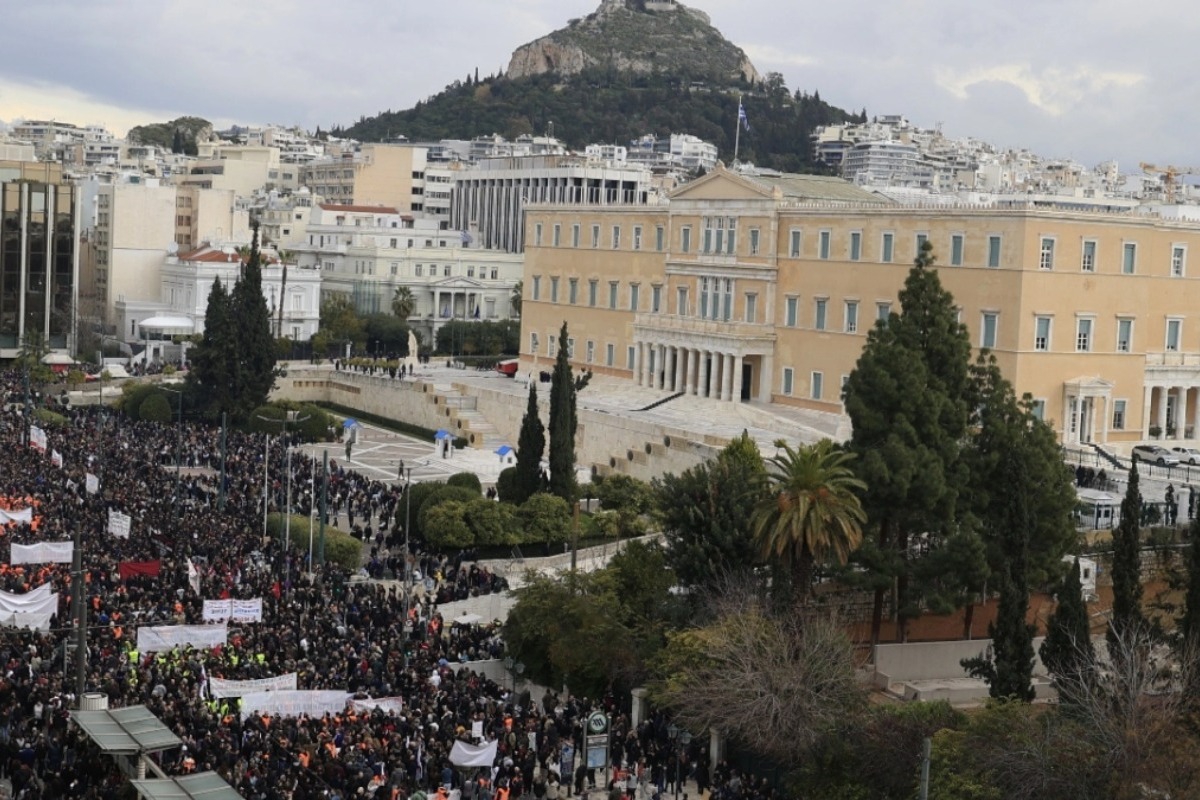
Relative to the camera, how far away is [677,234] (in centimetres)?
6800

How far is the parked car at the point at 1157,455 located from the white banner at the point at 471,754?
31105mm

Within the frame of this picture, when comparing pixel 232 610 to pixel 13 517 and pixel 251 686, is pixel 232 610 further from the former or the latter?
pixel 13 517

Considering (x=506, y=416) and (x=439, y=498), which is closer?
(x=439, y=498)

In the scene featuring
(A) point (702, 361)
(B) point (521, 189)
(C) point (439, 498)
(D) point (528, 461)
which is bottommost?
(C) point (439, 498)

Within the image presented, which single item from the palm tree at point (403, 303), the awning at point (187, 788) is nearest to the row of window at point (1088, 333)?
the awning at point (187, 788)

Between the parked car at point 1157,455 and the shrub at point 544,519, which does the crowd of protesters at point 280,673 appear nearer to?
the shrub at point 544,519

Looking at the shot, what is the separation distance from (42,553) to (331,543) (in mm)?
8712

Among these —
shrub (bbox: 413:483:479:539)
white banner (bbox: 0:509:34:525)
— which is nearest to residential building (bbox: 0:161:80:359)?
shrub (bbox: 413:483:479:539)

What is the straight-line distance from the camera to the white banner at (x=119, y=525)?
125 ft

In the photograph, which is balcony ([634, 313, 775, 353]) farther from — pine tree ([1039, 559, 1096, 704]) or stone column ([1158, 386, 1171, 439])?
pine tree ([1039, 559, 1096, 704])

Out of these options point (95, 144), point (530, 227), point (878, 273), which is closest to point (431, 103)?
point (95, 144)

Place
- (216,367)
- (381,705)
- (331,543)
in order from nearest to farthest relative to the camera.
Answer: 1. (381,705)
2. (331,543)
3. (216,367)

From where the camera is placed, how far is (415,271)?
10100cm

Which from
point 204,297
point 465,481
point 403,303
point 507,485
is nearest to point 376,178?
point 403,303
